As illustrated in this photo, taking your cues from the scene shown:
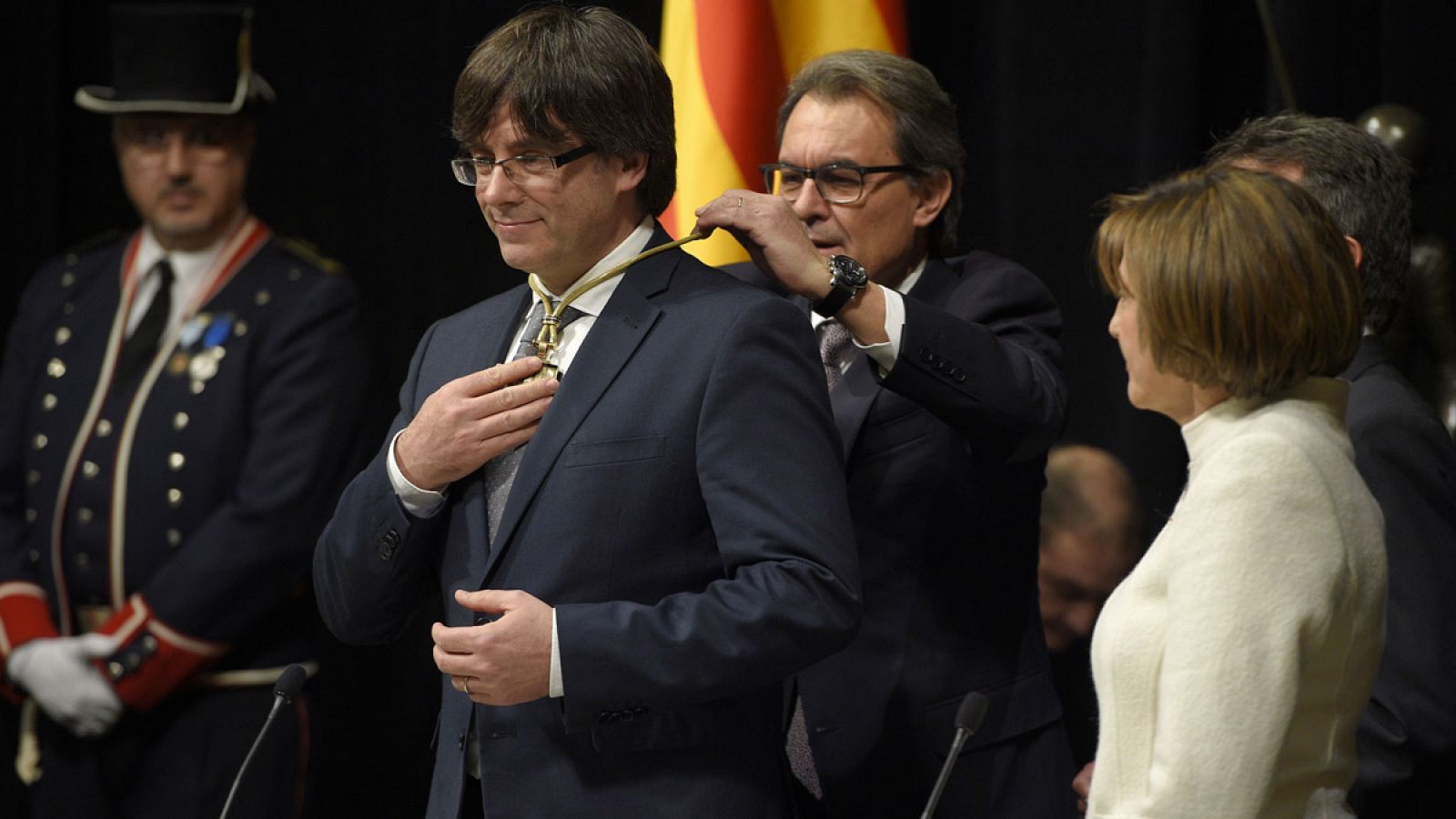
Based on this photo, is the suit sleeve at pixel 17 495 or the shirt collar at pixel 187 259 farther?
the shirt collar at pixel 187 259

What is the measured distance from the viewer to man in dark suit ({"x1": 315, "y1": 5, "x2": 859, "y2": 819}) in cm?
173

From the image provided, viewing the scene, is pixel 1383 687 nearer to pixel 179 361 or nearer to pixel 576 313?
pixel 576 313

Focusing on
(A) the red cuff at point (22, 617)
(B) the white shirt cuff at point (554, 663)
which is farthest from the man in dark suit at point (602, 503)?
(A) the red cuff at point (22, 617)

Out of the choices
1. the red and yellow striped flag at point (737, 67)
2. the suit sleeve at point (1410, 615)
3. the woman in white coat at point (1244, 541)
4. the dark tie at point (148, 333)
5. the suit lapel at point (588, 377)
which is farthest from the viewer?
the dark tie at point (148, 333)

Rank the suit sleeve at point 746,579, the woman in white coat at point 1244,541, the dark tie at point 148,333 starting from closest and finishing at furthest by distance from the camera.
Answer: the woman in white coat at point 1244,541, the suit sleeve at point 746,579, the dark tie at point 148,333

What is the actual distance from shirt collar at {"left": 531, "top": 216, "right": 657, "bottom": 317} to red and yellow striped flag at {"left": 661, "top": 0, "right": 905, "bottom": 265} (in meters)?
1.04

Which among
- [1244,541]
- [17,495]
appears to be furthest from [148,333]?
[1244,541]

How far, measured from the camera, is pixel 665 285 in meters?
1.93

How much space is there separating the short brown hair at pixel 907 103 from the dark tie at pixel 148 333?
1568 mm

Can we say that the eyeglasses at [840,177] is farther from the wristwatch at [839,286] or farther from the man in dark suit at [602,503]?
Answer: the man in dark suit at [602,503]

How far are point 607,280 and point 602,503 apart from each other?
29 centimetres

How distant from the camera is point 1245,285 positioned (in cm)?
148

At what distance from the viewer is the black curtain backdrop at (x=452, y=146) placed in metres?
3.19

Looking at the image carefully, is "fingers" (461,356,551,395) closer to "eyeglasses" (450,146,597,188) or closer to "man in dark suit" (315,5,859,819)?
"man in dark suit" (315,5,859,819)
